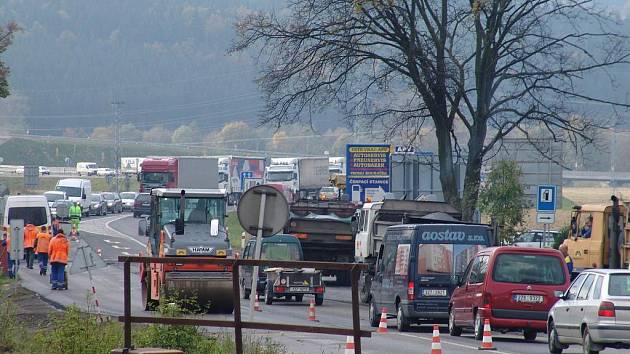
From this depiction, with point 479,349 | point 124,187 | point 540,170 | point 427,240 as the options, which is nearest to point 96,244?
point 540,170

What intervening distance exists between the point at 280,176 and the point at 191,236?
193ft

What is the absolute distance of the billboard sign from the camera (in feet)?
171

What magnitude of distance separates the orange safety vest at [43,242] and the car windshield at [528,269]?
22.2 meters

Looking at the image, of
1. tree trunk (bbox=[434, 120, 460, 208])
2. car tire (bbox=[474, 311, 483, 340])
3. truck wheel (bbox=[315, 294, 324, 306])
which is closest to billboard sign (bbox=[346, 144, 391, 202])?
tree trunk (bbox=[434, 120, 460, 208])

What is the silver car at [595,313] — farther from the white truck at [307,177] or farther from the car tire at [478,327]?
the white truck at [307,177]

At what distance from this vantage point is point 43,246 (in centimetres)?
4256

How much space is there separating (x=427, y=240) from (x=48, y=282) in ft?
61.5

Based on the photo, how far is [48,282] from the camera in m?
41.3

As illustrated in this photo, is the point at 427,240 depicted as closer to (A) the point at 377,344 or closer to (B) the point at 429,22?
(A) the point at 377,344

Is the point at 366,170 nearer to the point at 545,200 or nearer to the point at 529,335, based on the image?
the point at 545,200

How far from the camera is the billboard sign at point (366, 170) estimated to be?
52.2 meters

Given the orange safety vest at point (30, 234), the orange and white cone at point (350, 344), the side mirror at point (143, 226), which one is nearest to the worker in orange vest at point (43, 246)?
the orange safety vest at point (30, 234)

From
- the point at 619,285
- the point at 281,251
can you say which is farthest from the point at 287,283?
the point at 619,285

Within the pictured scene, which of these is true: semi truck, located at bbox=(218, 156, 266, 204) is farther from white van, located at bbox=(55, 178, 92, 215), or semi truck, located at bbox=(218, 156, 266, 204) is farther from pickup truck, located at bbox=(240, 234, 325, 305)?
pickup truck, located at bbox=(240, 234, 325, 305)
